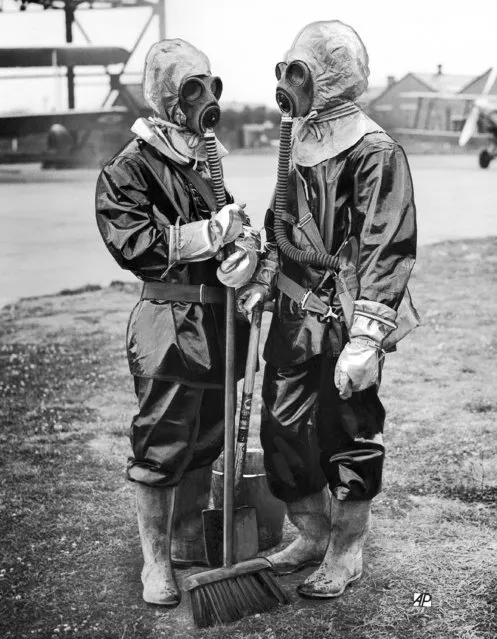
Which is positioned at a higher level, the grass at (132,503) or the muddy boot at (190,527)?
the muddy boot at (190,527)

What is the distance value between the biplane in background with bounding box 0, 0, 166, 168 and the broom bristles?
3.97 metres

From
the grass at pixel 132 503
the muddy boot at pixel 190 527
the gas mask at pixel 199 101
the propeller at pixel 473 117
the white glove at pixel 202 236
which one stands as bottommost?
the grass at pixel 132 503

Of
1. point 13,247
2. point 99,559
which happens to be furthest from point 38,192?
point 99,559

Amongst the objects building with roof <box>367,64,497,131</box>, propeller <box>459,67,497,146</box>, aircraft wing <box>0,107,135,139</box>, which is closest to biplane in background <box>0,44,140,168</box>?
aircraft wing <box>0,107,135,139</box>

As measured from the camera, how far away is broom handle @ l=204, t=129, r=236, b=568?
2.63m

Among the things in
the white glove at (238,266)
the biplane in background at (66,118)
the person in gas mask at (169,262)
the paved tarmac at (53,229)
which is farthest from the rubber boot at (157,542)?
the biplane in background at (66,118)

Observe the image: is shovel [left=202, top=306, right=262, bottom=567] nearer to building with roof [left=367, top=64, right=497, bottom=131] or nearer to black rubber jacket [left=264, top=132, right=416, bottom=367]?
black rubber jacket [left=264, top=132, right=416, bottom=367]

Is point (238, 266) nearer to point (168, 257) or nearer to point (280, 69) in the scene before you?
point (168, 257)

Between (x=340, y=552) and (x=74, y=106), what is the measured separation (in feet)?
15.8

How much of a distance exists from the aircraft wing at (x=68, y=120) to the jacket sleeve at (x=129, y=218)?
13.7 ft

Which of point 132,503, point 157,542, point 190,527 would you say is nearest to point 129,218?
point 157,542

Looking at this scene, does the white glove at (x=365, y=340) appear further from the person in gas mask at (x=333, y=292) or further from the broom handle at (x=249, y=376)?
the broom handle at (x=249, y=376)

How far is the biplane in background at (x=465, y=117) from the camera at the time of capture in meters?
8.41

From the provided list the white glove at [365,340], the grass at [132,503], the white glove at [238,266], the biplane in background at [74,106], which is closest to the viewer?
the white glove at [365,340]
